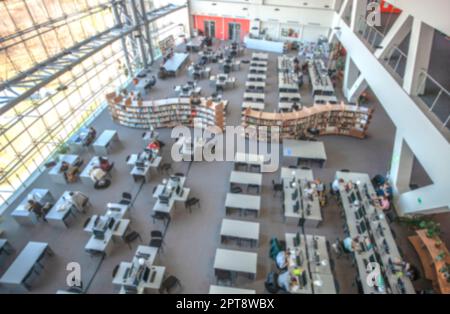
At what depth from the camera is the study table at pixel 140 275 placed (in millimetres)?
8273

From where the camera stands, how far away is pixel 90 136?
14.7m

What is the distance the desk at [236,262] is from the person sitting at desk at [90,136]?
9662 millimetres

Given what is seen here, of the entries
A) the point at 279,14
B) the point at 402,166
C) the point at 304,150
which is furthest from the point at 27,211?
the point at 279,14

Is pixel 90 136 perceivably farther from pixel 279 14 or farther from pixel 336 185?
pixel 279 14

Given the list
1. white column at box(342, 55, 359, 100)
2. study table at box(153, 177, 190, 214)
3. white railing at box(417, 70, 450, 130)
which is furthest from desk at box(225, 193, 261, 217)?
white column at box(342, 55, 359, 100)

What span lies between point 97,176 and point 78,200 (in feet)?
4.71

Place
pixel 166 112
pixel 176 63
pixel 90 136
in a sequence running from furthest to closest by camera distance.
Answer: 1. pixel 176 63
2. pixel 166 112
3. pixel 90 136

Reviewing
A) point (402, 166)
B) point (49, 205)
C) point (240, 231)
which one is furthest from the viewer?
point (402, 166)

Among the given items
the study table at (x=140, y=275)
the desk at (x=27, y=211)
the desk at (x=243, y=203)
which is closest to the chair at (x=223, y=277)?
the study table at (x=140, y=275)

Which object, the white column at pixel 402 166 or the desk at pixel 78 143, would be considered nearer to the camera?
the white column at pixel 402 166

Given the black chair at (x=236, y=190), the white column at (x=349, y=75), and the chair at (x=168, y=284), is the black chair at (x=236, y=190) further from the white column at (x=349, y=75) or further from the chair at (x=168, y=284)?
the white column at (x=349, y=75)
